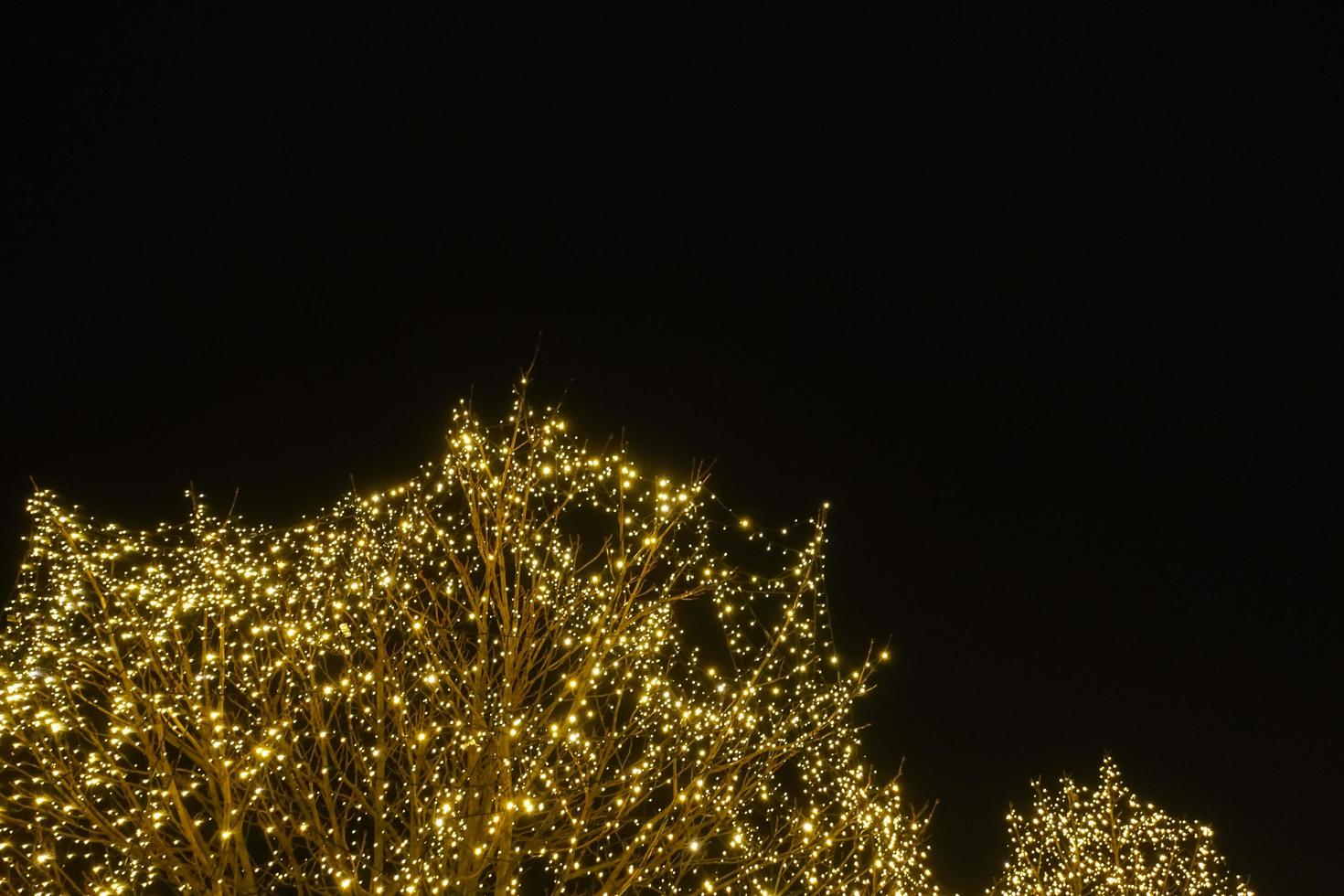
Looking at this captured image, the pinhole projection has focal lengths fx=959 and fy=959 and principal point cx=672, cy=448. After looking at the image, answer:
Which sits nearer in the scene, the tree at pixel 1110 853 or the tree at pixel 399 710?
the tree at pixel 399 710

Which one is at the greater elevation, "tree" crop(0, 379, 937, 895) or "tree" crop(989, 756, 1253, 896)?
"tree" crop(989, 756, 1253, 896)

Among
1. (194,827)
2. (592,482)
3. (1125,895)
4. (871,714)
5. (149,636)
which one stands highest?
(871,714)

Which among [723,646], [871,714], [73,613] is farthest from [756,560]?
[871,714]

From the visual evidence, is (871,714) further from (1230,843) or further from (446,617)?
(446,617)

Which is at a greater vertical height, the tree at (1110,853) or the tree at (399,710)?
the tree at (1110,853)

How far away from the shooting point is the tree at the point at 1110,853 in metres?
11.5

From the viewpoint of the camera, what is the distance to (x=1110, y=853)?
12367 millimetres

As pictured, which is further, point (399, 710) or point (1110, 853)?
point (1110, 853)

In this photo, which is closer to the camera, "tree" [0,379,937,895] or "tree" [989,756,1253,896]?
"tree" [0,379,937,895]

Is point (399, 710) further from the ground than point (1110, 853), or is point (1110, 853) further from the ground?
point (1110, 853)

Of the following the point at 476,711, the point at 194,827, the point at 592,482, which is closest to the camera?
the point at 194,827

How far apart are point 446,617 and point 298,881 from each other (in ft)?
3.95

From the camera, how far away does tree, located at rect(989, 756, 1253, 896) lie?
11516mm

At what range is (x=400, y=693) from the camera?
159 inches
